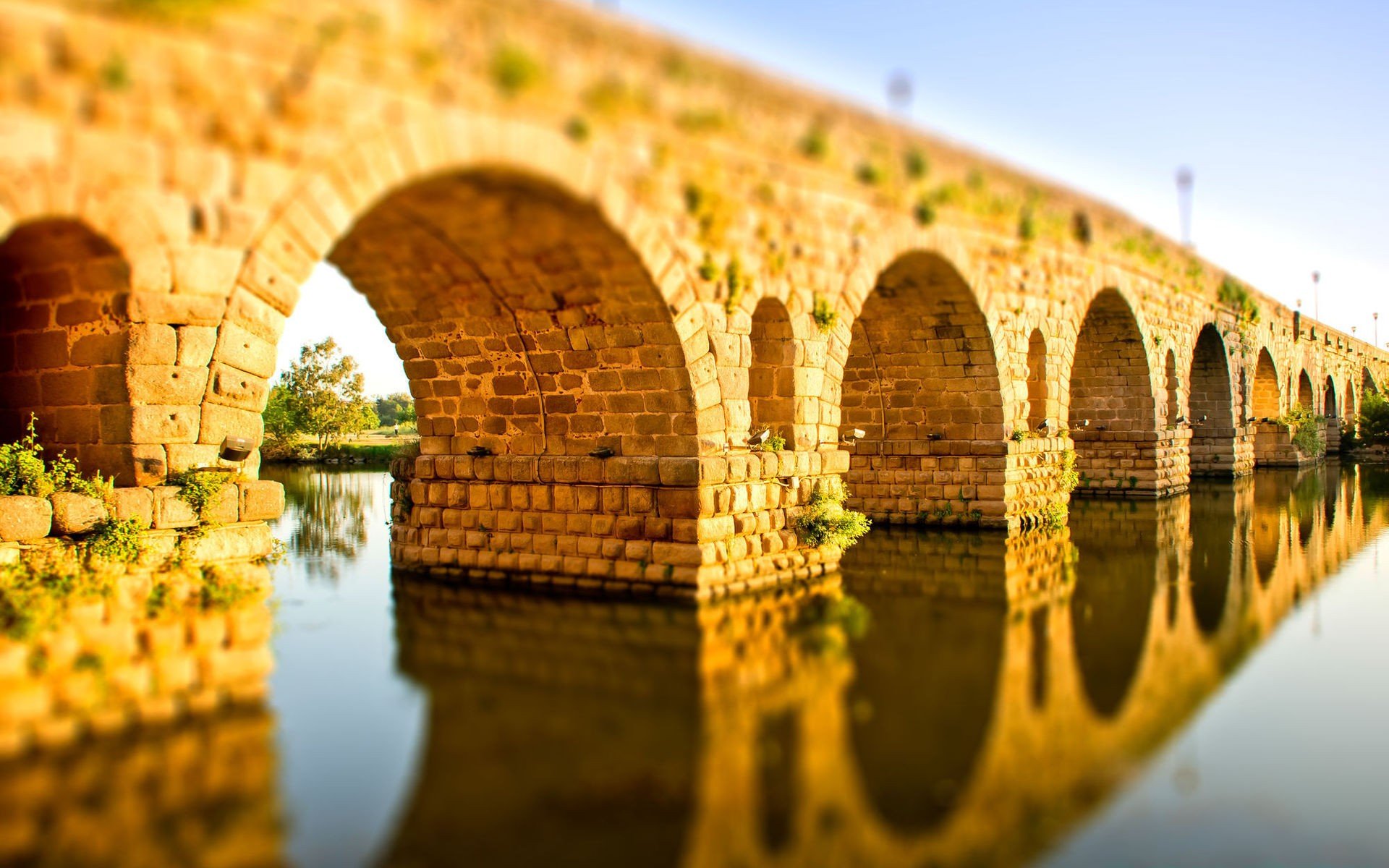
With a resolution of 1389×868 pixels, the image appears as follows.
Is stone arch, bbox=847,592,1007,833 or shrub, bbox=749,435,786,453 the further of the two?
shrub, bbox=749,435,786,453

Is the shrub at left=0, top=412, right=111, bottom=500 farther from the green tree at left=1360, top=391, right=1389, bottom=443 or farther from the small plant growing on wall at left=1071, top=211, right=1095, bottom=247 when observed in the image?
the green tree at left=1360, top=391, right=1389, bottom=443

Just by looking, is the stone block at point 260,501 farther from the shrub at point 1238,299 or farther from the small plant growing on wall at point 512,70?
the shrub at point 1238,299

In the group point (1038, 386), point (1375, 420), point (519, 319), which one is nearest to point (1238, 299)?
point (1038, 386)

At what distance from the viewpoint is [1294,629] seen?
28.2 feet

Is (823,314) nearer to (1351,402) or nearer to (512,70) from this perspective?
(512,70)

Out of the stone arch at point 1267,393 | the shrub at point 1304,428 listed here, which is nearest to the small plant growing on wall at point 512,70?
the stone arch at point 1267,393

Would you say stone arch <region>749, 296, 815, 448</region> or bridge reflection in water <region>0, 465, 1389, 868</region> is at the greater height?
stone arch <region>749, 296, 815, 448</region>

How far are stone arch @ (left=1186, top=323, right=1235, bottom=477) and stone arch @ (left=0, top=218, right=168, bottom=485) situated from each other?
21389 millimetres

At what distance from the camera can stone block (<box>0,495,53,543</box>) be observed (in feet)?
21.4

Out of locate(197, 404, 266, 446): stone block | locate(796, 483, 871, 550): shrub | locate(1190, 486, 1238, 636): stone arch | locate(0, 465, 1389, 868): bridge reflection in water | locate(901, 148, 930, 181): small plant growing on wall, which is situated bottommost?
locate(0, 465, 1389, 868): bridge reflection in water

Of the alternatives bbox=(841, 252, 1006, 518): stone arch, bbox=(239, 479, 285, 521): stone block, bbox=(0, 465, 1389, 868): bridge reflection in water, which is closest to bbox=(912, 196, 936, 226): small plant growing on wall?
bbox=(841, 252, 1006, 518): stone arch

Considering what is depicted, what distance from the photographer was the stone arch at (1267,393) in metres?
26.7

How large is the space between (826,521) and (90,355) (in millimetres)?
5953

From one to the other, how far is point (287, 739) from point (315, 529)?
1036 cm
